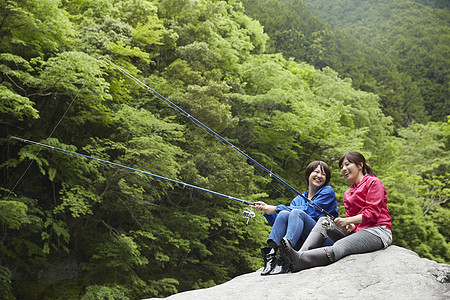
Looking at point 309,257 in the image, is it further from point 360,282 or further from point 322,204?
point 322,204

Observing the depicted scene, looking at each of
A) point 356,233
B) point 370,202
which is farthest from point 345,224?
point 370,202

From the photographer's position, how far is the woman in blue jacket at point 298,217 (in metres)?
3.18

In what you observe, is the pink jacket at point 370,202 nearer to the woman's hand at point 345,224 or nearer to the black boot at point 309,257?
the woman's hand at point 345,224

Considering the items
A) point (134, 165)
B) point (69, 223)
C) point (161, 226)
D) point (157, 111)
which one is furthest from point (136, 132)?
point (69, 223)

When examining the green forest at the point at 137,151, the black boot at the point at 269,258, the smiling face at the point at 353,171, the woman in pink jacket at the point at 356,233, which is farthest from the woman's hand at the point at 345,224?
the green forest at the point at 137,151

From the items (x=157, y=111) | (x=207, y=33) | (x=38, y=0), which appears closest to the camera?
(x=38, y=0)

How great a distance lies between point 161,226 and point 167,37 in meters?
5.97

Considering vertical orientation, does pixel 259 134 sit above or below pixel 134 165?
above

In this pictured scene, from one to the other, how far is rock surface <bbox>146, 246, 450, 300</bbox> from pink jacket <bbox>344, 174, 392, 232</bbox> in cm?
23

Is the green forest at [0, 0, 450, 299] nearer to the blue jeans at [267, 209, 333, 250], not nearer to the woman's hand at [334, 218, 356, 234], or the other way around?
the blue jeans at [267, 209, 333, 250]

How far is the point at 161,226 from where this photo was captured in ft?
30.2

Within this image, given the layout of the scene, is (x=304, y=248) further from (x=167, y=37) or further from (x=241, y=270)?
(x=167, y=37)

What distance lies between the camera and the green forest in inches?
302

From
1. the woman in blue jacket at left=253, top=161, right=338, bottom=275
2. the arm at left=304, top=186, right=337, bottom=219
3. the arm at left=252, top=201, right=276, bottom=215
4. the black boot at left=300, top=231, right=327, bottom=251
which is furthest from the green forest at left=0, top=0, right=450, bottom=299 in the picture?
the black boot at left=300, top=231, right=327, bottom=251
